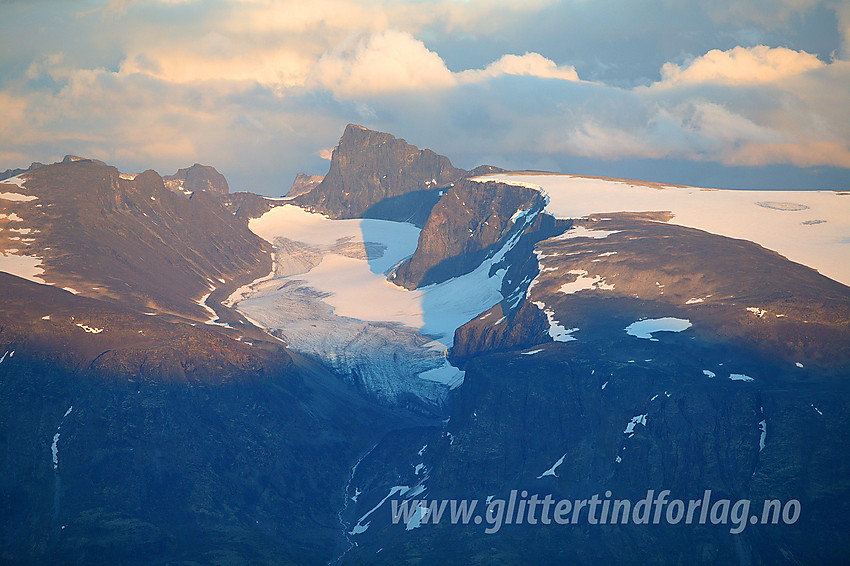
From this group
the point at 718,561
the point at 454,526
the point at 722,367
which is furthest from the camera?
→ the point at 722,367

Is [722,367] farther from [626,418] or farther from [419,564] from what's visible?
[419,564]

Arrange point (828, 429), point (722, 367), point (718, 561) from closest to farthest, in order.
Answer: point (718, 561) < point (828, 429) < point (722, 367)

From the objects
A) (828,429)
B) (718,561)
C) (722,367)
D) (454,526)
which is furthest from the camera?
(722,367)

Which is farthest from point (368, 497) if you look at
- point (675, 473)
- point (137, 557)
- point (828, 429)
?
point (828, 429)

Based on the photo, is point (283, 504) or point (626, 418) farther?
point (283, 504)

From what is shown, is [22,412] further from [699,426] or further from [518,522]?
[699,426]

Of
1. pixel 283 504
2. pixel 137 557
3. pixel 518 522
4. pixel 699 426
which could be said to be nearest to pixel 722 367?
pixel 699 426

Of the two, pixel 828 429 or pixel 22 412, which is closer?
pixel 828 429

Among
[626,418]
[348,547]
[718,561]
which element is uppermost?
[626,418]

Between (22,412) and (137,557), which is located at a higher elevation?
(22,412)
